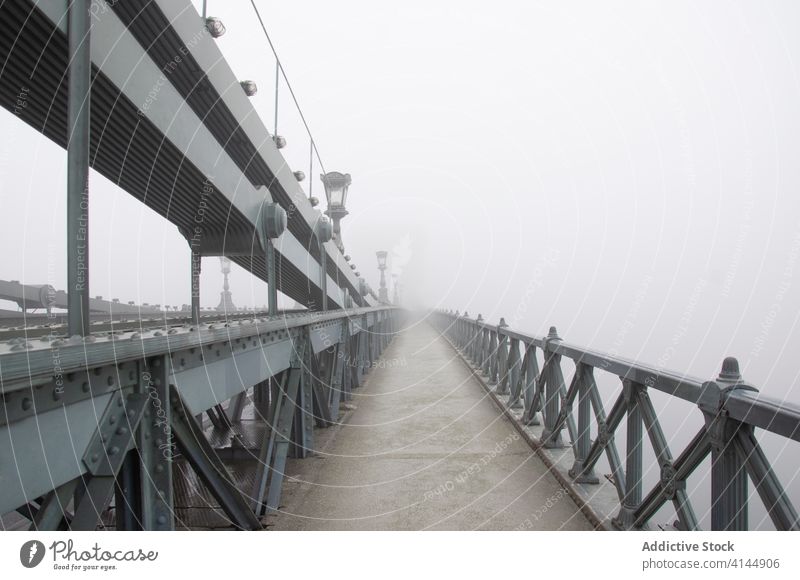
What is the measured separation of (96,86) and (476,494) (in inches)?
175

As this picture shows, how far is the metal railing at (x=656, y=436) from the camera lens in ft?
6.49

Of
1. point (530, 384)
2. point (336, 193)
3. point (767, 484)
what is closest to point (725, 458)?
point (767, 484)

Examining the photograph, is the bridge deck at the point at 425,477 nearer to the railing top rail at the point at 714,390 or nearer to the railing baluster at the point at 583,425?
the railing baluster at the point at 583,425

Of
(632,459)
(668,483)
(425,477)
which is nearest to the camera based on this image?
(668,483)

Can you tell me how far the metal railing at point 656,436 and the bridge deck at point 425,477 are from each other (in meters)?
0.30

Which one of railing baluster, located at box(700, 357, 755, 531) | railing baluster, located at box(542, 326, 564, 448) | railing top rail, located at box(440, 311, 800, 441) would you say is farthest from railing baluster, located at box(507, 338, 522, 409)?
railing baluster, located at box(700, 357, 755, 531)

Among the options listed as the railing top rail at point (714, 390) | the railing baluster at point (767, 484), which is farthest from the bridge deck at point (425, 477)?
the railing baluster at point (767, 484)

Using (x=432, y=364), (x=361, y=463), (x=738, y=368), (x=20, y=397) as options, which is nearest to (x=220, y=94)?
(x=361, y=463)

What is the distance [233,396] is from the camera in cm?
444

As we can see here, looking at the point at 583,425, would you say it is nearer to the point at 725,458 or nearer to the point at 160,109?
the point at 725,458

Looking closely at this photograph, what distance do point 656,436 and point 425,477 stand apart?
2.43 m

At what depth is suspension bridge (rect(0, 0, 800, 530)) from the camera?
195cm

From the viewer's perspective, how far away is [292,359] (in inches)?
193

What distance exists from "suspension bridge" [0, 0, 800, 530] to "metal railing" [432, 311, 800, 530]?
11mm
